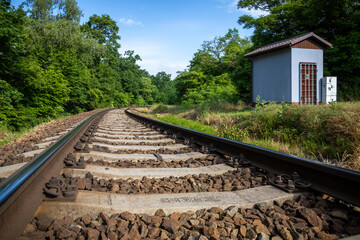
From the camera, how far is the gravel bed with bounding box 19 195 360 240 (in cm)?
162

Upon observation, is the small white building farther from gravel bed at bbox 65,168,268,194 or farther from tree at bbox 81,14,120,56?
tree at bbox 81,14,120,56

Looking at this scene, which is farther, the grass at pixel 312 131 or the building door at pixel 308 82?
the building door at pixel 308 82

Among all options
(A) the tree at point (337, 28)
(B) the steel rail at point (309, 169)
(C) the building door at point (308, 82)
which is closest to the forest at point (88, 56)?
(A) the tree at point (337, 28)

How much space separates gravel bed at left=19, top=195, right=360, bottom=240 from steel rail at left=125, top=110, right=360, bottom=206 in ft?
0.63

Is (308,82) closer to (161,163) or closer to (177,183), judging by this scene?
(161,163)

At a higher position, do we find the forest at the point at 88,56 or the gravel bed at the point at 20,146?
the forest at the point at 88,56

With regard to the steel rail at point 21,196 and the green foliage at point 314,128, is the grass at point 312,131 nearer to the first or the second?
the green foliage at point 314,128

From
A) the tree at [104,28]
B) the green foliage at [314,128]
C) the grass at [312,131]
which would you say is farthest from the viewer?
the tree at [104,28]

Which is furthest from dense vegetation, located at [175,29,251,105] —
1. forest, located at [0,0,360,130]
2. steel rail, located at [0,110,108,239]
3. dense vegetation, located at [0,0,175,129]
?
steel rail, located at [0,110,108,239]

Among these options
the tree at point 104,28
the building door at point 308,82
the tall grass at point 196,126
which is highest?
the tree at point 104,28

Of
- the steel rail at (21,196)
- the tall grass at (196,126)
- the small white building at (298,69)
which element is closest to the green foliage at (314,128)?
the tall grass at (196,126)

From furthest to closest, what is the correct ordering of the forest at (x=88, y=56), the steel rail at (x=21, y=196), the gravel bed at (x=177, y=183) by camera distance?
the forest at (x=88, y=56) < the gravel bed at (x=177, y=183) < the steel rail at (x=21, y=196)

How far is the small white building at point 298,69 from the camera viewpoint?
13.3 metres

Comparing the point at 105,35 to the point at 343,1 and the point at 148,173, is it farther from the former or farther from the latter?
the point at 148,173
